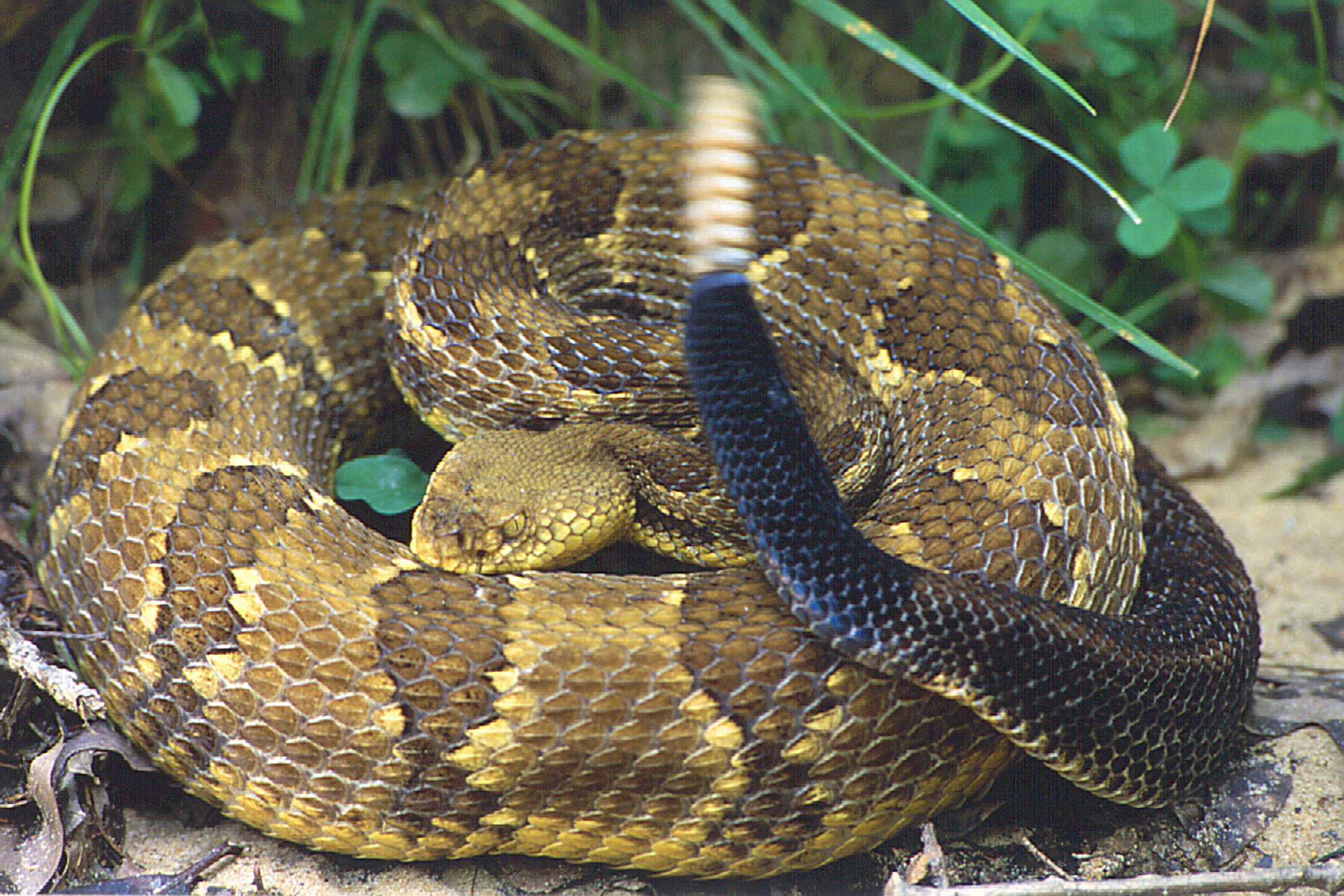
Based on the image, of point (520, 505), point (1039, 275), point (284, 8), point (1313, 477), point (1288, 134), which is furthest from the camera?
point (1288, 134)

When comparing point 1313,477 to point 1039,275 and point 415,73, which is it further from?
point 415,73

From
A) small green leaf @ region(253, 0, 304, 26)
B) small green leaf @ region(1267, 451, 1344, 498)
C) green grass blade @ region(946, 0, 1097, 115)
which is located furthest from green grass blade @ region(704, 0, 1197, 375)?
small green leaf @ region(253, 0, 304, 26)

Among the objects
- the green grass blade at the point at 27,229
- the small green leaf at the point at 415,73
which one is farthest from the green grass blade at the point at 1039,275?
the green grass blade at the point at 27,229

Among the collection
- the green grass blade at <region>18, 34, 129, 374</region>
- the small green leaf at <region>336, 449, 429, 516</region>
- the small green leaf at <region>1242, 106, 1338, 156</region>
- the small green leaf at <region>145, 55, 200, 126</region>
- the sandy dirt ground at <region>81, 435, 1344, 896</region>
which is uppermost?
the small green leaf at <region>1242, 106, 1338, 156</region>

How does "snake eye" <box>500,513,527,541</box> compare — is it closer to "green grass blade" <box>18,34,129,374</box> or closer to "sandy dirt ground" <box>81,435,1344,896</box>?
"sandy dirt ground" <box>81,435,1344,896</box>

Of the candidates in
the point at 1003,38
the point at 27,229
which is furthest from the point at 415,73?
the point at 1003,38

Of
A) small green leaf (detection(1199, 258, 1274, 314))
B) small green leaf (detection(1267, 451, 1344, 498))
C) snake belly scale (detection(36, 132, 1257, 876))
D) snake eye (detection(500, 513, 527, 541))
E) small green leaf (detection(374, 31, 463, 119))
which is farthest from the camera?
small green leaf (detection(1199, 258, 1274, 314))

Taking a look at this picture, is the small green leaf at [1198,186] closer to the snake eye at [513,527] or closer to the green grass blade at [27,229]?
the snake eye at [513,527]
